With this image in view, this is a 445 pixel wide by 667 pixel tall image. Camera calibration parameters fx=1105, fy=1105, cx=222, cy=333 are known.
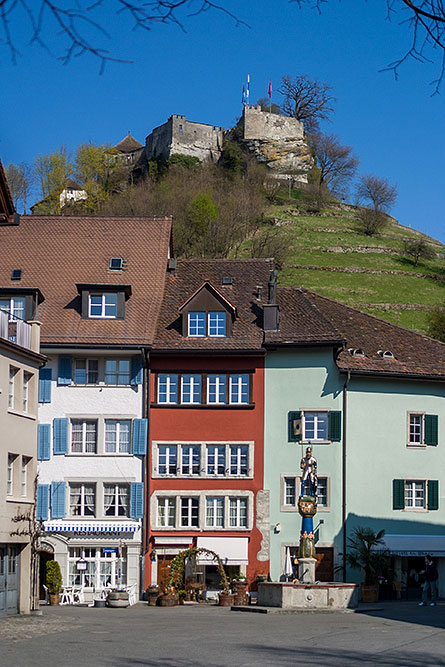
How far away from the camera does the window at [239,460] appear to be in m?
41.4

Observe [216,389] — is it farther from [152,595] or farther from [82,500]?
[152,595]

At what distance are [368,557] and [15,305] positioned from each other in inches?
636

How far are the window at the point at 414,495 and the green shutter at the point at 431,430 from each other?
1699mm

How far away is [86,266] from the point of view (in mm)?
45969

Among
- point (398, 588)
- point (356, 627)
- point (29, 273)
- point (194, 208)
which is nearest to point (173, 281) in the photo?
point (29, 273)

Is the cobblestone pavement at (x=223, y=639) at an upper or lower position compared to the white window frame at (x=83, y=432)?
lower

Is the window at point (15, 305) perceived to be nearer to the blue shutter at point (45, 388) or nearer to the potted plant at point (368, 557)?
the blue shutter at point (45, 388)

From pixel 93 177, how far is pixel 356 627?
91417 mm

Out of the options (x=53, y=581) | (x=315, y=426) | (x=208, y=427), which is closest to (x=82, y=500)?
(x=53, y=581)

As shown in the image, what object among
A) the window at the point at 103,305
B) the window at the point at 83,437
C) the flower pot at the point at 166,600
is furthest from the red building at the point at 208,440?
the flower pot at the point at 166,600

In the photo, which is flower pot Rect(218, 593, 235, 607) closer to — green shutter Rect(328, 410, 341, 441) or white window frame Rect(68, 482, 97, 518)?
white window frame Rect(68, 482, 97, 518)

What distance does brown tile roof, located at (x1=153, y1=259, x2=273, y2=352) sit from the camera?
41.9 meters

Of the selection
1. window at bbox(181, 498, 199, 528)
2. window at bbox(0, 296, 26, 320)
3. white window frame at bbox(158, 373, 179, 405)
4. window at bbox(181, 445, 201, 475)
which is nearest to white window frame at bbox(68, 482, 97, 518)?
window at bbox(181, 498, 199, 528)

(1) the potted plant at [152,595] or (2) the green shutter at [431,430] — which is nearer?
(1) the potted plant at [152,595]
